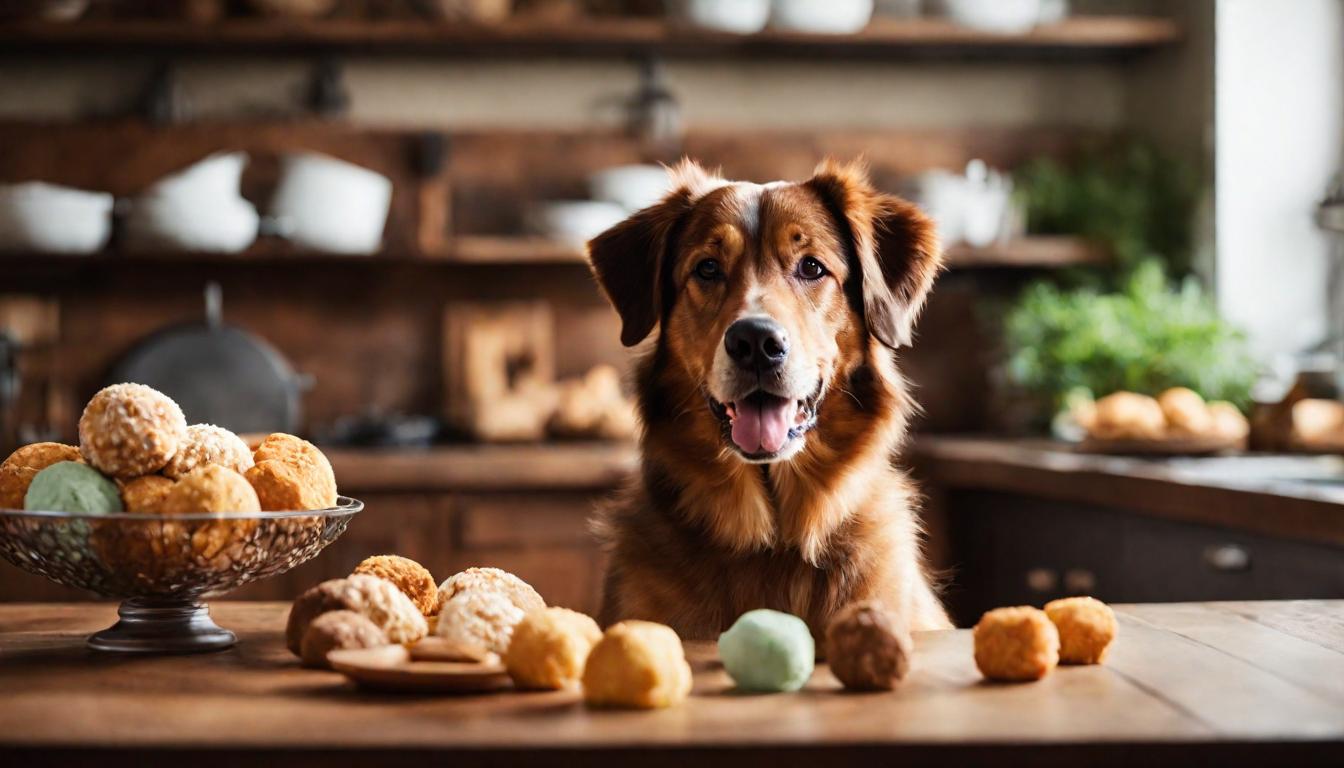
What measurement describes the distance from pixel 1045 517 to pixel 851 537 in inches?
76.4

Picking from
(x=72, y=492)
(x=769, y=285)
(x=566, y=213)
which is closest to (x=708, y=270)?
(x=769, y=285)

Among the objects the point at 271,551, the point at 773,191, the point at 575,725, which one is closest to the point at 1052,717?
the point at 575,725

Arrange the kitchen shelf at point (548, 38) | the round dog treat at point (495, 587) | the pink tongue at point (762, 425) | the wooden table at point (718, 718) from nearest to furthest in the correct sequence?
1. the wooden table at point (718, 718)
2. the round dog treat at point (495, 587)
3. the pink tongue at point (762, 425)
4. the kitchen shelf at point (548, 38)

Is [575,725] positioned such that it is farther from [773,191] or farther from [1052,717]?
[773,191]

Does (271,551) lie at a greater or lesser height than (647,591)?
greater

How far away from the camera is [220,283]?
450 centimetres

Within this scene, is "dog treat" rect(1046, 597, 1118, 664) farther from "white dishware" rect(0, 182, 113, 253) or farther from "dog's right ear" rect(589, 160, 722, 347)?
"white dishware" rect(0, 182, 113, 253)

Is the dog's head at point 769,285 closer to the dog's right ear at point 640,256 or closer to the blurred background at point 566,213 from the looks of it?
the dog's right ear at point 640,256

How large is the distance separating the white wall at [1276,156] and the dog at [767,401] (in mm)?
Answer: 2438

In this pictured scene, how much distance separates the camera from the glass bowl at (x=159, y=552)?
1154 mm

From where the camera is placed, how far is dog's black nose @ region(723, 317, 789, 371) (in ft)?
5.77

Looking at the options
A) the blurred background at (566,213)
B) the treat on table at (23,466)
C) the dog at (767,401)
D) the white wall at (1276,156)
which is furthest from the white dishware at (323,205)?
the treat on table at (23,466)

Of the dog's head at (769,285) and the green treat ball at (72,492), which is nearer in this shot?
the green treat ball at (72,492)

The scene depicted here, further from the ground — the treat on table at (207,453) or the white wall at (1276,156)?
the white wall at (1276,156)
